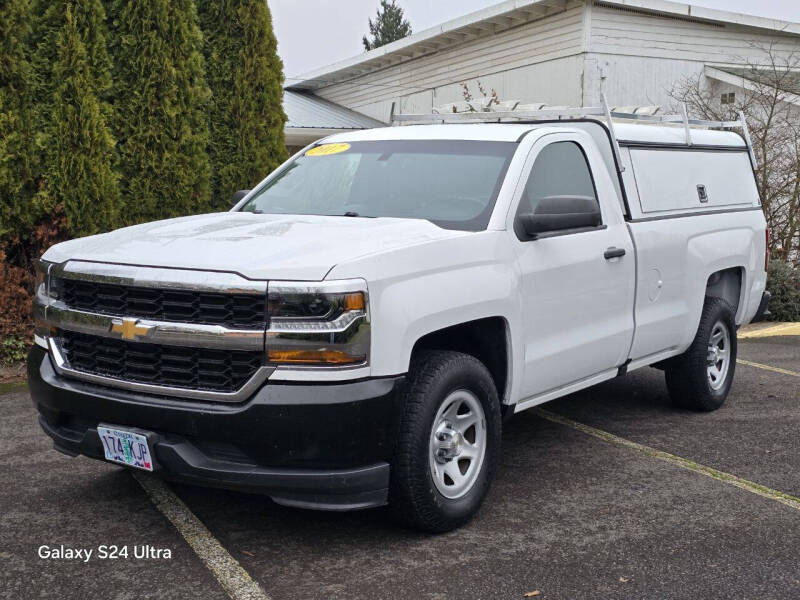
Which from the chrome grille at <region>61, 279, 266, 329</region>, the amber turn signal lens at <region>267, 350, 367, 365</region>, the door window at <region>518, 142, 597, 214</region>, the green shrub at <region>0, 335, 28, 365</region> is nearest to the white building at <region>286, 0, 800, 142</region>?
the green shrub at <region>0, 335, 28, 365</region>

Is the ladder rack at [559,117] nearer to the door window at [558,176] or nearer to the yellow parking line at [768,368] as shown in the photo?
the door window at [558,176]

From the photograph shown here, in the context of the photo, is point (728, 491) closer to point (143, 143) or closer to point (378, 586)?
point (378, 586)

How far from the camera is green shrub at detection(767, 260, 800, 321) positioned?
11.8 meters

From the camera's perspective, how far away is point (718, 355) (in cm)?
704

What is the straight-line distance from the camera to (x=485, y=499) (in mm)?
4879

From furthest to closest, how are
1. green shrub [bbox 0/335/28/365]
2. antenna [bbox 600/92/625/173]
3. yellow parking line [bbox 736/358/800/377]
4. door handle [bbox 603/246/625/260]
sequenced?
yellow parking line [bbox 736/358/800/377] < green shrub [bbox 0/335/28/365] < antenna [bbox 600/92/625/173] < door handle [bbox 603/246/625/260]

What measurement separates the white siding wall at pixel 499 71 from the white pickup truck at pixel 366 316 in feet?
34.6

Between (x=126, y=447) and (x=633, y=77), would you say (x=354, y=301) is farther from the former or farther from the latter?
(x=633, y=77)

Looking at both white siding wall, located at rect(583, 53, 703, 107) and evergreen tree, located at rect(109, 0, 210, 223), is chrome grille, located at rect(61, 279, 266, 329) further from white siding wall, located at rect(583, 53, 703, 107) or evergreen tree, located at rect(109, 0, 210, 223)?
white siding wall, located at rect(583, 53, 703, 107)

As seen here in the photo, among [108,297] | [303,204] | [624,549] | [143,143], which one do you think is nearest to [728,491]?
[624,549]

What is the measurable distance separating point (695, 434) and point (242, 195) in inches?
135

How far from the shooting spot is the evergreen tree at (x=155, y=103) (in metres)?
8.55

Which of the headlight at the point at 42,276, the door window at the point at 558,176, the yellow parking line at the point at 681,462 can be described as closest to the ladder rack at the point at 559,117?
the door window at the point at 558,176

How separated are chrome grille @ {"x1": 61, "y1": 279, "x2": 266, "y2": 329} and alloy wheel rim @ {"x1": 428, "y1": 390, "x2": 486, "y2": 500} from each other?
38.9 inches
